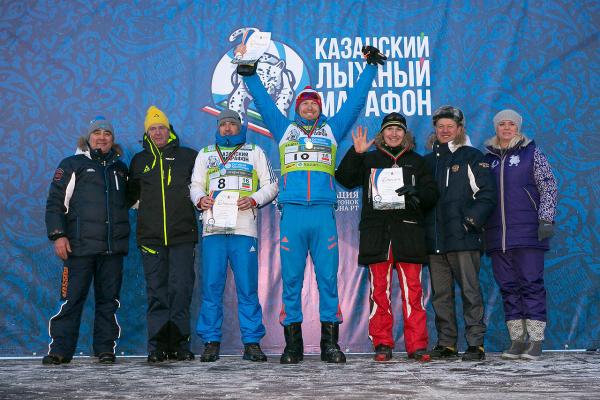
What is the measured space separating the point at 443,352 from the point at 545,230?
104 cm

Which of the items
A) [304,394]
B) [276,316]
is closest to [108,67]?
[276,316]

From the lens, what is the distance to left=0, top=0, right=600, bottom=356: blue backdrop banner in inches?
192

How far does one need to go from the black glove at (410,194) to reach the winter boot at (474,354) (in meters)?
0.99

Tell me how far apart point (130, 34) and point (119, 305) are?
214 centimetres

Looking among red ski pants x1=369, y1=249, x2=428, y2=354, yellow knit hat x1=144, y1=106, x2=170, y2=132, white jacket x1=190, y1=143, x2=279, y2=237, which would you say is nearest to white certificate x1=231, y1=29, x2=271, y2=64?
yellow knit hat x1=144, y1=106, x2=170, y2=132

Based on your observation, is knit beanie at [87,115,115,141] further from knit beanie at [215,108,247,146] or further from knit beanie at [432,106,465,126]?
knit beanie at [432,106,465,126]

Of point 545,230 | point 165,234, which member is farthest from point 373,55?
point 165,234

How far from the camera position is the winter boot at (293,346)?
13.4 ft

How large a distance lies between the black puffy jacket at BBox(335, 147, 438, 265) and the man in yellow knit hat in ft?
3.74

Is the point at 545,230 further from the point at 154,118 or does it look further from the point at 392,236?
the point at 154,118

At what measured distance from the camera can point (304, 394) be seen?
2.73 meters

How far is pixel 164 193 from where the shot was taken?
459cm

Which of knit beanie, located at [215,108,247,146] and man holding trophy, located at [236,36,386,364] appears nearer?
man holding trophy, located at [236,36,386,364]

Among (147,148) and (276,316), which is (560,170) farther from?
(147,148)
